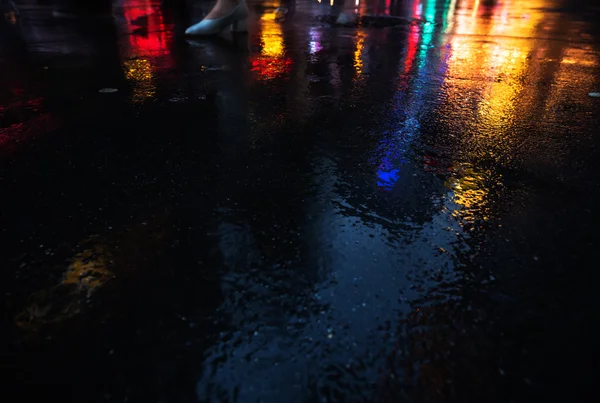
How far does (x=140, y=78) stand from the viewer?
5.62m

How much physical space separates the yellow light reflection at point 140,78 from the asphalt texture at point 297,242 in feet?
0.20

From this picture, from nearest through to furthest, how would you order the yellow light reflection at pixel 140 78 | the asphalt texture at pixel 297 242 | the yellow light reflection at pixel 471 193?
1. the asphalt texture at pixel 297 242
2. the yellow light reflection at pixel 471 193
3. the yellow light reflection at pixel 140 78

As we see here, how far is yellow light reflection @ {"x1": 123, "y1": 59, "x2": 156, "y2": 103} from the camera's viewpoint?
4.88m

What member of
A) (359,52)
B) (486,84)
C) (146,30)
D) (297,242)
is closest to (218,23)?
(146,30)

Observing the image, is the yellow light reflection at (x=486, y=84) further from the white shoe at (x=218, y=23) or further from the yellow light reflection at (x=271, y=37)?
the white shoe at (x=218, y=23)

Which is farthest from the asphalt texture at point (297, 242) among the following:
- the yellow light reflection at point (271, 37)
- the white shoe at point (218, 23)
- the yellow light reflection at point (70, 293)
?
the white shoe at point (218, 23)

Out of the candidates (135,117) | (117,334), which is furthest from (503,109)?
(117,334)

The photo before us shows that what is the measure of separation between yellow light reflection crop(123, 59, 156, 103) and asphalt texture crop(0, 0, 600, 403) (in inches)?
2.4

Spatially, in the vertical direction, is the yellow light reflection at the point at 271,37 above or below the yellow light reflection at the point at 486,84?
above

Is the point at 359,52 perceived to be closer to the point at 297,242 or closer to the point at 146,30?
Answer: the point at 146,30

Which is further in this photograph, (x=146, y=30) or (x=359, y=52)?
(x=146, y=30)

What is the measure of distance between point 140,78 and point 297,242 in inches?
176

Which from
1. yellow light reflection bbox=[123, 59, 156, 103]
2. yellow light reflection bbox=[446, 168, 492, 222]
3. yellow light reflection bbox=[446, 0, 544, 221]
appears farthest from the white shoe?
yellow light reflection bbox=[446, 168, 492, 222]

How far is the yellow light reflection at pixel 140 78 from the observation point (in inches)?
192
